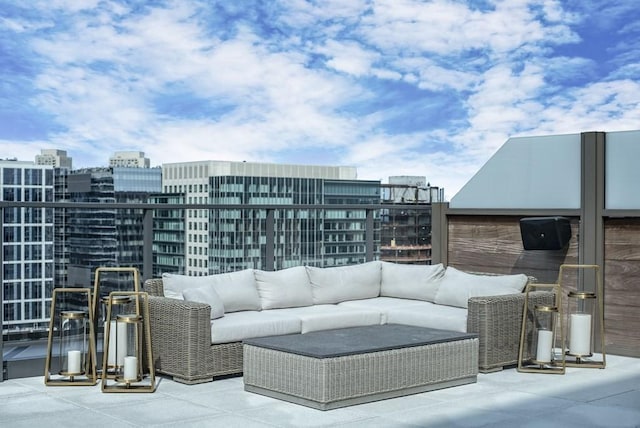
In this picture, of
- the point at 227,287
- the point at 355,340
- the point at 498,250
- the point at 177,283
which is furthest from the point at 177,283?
the point at 498,250

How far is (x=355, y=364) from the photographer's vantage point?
4496 mm

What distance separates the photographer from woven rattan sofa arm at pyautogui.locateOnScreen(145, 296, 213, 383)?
500 centimetres

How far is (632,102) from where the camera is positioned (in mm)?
12227

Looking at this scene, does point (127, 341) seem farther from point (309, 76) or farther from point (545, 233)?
point (309, 76)

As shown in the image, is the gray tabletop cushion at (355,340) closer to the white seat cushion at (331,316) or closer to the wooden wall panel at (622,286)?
the white seat cushion at (331,316)

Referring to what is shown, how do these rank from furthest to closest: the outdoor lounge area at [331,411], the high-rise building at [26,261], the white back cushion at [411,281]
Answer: the white back cushion at [411,281]
the high-rise building at [26,261]
the outdoor lounge area at [331,411]

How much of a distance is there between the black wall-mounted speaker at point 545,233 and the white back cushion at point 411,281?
2.31 feet

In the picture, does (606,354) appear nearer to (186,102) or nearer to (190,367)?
(190,367)

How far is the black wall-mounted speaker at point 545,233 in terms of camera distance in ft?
20.8

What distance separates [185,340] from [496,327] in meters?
2.01

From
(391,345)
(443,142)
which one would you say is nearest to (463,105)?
(443,142)

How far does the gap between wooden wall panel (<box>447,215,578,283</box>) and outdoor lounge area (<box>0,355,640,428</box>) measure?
4.69ft

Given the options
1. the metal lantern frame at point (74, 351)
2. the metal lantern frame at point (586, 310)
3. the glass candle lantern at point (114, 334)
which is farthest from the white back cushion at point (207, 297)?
the metal lantern frame at point (586, 310)

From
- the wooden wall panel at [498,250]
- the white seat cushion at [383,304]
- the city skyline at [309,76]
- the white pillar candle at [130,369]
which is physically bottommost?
the white pillar candle at [130,369]
